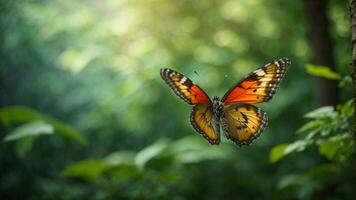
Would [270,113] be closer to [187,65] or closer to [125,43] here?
[187,65]

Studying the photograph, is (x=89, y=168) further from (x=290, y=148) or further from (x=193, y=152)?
(x=290, y=148)

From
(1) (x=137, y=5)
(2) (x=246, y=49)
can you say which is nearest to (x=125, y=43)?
(1) (x=137, y=5)

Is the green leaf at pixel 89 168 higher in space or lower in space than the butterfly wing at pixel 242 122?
higher

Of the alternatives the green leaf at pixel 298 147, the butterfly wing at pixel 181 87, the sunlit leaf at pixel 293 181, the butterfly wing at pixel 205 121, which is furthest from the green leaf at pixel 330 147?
the sunlit leaf at pixel 293 181

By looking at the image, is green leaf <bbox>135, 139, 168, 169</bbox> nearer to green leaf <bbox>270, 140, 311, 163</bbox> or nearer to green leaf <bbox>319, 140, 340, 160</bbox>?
green leaf <bbox>270, 140, 311, 163</bbox>

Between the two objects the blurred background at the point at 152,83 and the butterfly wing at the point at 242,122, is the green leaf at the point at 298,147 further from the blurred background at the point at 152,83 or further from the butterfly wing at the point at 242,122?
the blurred background at the point at 152,83
